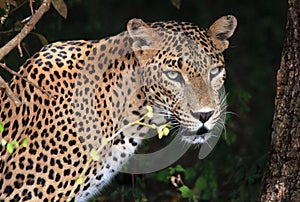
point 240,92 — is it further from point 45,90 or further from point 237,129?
point 237,129

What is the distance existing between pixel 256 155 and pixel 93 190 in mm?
2323

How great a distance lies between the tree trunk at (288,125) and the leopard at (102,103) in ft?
1.23

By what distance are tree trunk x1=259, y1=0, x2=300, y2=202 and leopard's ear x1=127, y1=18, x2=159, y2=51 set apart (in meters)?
0.83

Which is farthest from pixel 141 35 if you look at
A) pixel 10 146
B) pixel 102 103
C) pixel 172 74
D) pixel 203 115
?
pixel 10 146

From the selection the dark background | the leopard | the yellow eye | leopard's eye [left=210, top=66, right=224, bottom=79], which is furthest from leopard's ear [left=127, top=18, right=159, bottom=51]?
the dark background

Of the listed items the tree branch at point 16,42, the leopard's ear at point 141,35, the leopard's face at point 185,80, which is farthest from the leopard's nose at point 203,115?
the tree branch at point 16,42

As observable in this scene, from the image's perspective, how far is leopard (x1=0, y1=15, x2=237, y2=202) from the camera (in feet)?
18.3

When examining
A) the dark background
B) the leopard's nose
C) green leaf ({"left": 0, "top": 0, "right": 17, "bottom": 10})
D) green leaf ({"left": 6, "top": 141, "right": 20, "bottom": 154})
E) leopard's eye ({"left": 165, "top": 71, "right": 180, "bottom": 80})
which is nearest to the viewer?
green leaf ({"left": 6, "top": 141, "right": 20, "bottom": 154})

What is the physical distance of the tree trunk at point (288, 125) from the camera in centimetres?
566

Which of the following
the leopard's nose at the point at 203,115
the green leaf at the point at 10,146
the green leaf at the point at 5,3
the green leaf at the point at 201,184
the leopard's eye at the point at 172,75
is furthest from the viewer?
the green leaf at the point at 201,184

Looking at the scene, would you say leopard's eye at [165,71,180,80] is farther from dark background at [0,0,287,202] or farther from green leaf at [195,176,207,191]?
green leaf at [195,176,207,191]

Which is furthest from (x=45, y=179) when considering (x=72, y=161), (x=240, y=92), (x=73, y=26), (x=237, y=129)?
(x=237, y=129)

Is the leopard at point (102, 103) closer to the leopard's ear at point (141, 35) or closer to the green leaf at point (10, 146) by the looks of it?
the leopard's ear at point (141, 35)

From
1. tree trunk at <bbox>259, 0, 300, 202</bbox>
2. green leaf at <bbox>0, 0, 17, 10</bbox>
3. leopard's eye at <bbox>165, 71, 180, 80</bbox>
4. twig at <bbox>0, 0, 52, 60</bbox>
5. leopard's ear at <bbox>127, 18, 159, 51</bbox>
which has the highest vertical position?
green leaf at <bbox>0, 0, 17, 10</bbox>
